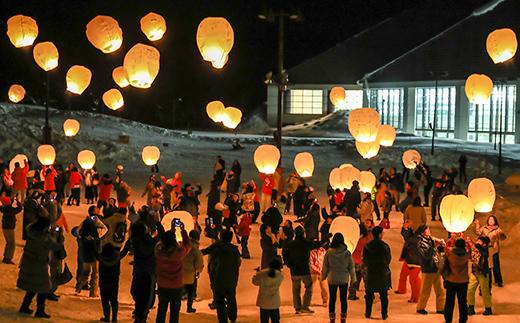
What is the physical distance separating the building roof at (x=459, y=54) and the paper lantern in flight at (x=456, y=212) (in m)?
29.7

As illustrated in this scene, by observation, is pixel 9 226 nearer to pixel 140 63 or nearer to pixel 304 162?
pixel 140 63

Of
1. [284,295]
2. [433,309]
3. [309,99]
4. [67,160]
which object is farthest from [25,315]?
[309,99]

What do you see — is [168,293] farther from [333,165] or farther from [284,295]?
[333,165]

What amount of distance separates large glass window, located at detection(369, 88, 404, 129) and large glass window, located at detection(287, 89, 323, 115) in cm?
539

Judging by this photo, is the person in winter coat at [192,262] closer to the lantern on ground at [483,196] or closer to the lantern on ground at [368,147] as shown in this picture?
the lantern on ground at [483,196]

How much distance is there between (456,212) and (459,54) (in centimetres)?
3379

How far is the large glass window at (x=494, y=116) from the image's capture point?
4059 cm

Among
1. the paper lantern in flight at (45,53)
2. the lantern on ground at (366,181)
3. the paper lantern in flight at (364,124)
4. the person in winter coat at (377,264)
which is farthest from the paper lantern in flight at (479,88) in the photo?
the person in winter coat at (377,264)

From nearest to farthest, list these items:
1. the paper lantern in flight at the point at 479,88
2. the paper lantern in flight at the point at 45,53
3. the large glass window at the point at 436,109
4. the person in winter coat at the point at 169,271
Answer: the person in winter coat at the point at 169,271 < the paper lantern in flight at the point at 45,53 < the paper lantern in flight at the point at 479,88 < the large glass window at the point at 436,109

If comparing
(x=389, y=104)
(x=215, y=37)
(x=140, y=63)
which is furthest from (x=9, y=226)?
(x=389, y=104)

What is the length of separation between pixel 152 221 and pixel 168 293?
3345 mm

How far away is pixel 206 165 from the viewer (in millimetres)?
31891

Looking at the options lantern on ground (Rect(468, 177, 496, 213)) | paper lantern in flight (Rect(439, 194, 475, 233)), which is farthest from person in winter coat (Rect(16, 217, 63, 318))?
lantern on ground (Rect(468, 177, 496, 213))

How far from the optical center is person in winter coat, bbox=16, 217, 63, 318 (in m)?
8.83
